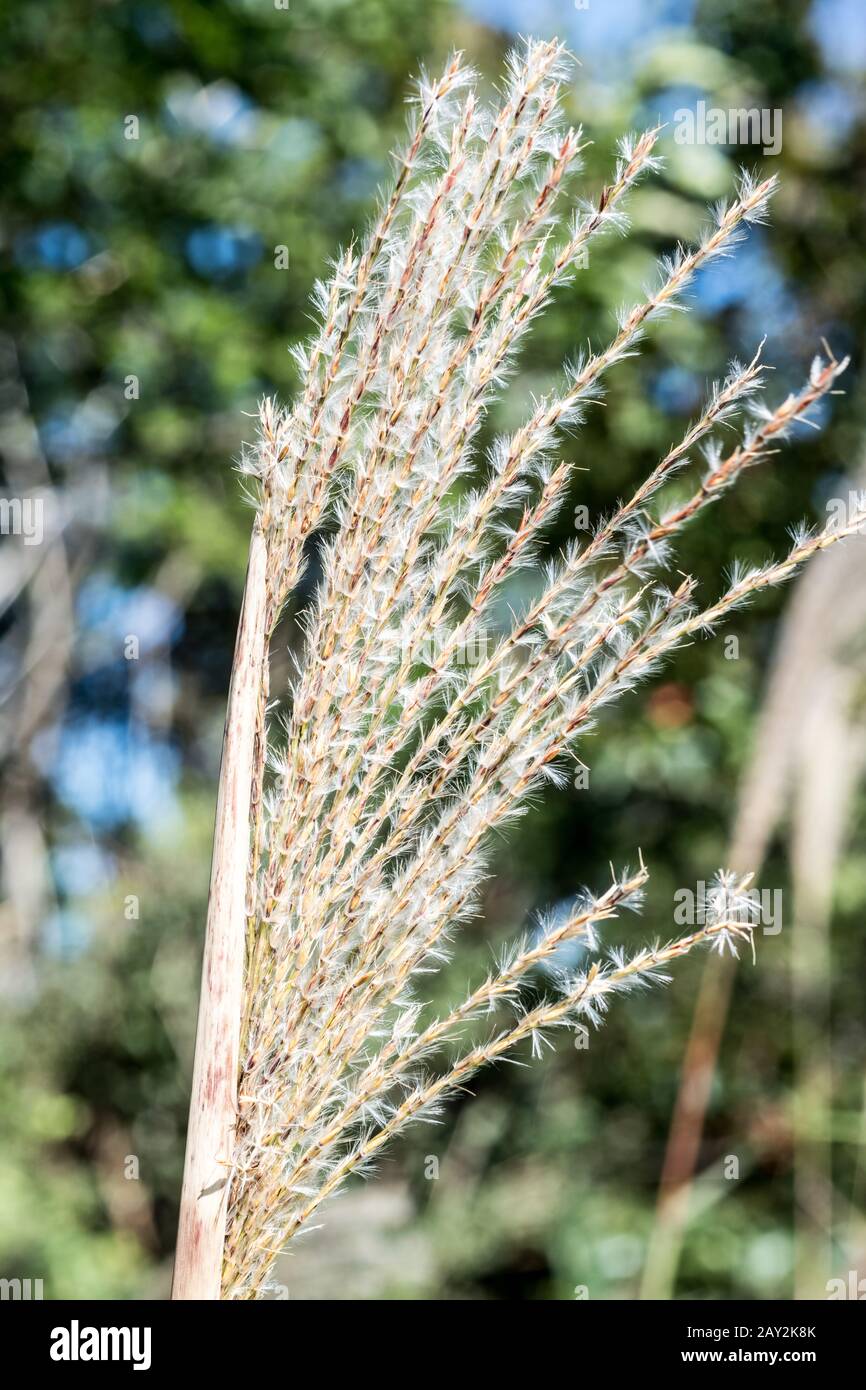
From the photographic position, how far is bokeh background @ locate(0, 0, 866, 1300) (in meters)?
2.09

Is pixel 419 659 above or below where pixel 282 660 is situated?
below

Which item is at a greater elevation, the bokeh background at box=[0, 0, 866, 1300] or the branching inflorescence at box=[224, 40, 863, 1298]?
the bokeh background at box=[0, 0, 866, 1300]

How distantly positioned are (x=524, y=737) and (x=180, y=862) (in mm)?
2237

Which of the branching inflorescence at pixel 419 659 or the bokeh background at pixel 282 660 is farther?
the bokeh background at pixel 282 660

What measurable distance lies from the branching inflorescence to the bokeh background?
1615 millimetres

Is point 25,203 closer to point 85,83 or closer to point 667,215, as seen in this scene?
point 85,83

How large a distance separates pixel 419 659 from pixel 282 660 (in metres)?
2.36

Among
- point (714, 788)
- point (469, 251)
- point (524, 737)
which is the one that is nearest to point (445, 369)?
point (469, 251)

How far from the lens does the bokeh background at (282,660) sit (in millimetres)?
2092

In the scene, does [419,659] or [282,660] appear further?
[282,660]

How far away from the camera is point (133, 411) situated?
2486mm

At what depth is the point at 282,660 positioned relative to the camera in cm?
283

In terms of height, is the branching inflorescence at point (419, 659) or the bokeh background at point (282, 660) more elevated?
the bokeh background at point (282, 660)

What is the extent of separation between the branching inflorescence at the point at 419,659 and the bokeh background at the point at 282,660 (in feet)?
5.30
